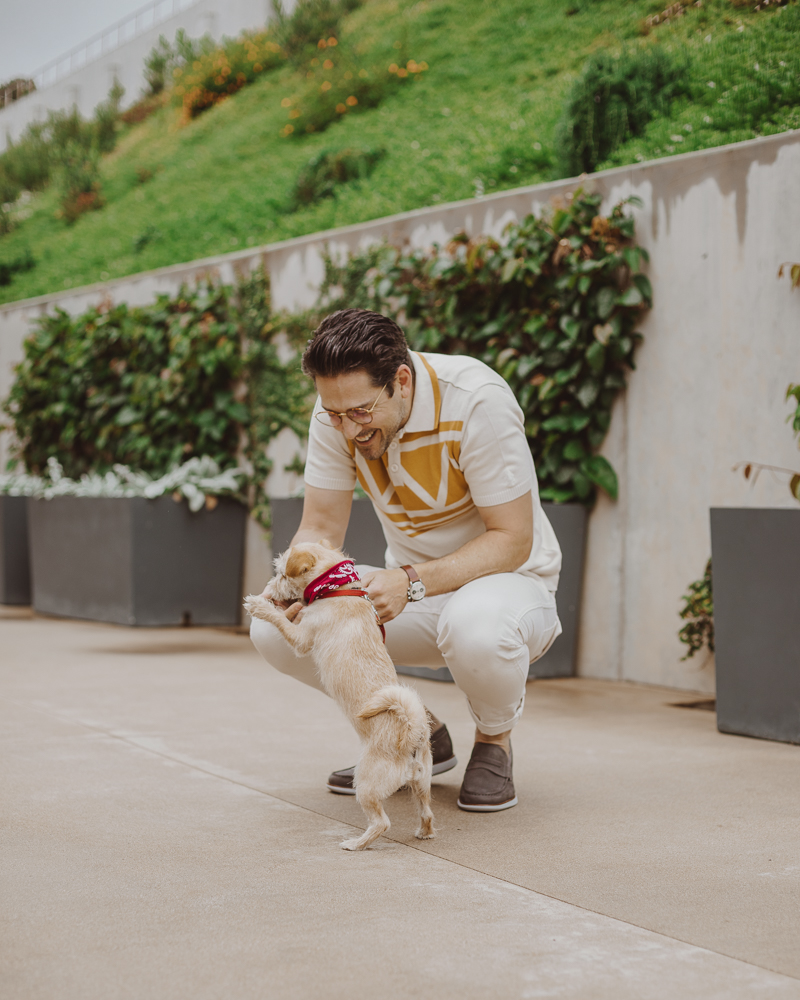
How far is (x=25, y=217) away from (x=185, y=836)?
63.7ft

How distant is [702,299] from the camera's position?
4672 mm

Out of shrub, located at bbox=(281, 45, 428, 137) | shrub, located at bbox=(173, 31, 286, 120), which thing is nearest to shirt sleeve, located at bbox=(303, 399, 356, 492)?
shrub, located at bbox=(281, 45, 428, 137)

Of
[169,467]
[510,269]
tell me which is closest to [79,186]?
[169,467]

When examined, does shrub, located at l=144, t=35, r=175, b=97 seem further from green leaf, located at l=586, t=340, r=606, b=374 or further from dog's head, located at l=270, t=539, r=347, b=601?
dog's head, located at l=270, t=539, r=347, b=601

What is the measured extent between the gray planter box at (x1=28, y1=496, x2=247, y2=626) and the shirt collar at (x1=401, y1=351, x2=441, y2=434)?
4275 mm

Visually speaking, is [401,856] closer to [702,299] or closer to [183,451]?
[702,299]

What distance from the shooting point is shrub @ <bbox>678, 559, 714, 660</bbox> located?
451cm

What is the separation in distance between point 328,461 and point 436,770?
97 centimetres

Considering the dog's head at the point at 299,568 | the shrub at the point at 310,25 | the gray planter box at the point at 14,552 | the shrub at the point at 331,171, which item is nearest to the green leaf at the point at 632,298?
the dog's head at the point at 299,568

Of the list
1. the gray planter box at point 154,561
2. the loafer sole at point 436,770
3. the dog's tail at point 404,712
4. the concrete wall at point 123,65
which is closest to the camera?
the dog's tail at point 404,712

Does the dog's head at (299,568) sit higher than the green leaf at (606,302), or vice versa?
the green leaf at (606,302)

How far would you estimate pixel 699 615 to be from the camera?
14.9ft

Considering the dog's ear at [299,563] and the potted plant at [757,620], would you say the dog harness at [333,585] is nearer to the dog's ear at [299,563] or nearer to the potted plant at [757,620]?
the dog's ear at [299,563]

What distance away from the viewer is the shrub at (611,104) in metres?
6.37
